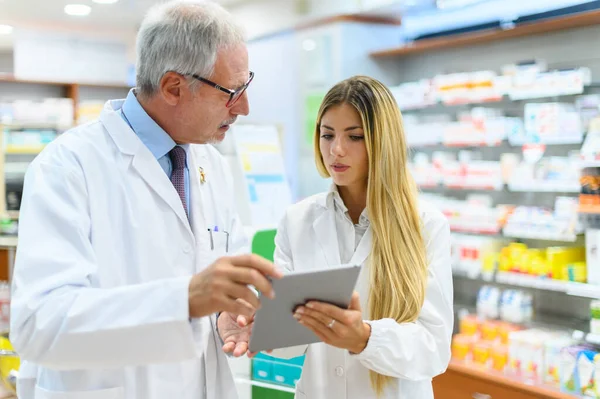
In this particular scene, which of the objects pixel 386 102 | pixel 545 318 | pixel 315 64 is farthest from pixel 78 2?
pixel 386 102

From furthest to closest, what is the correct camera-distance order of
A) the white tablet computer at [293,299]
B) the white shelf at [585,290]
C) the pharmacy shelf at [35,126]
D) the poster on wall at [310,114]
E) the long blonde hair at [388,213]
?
the pharmacy shelf at [35,126]
the poster on wall at [310,114]
the white shelf at [585,290]
the long blonde hair at [388,213]
the white tablet computer at [293,299]

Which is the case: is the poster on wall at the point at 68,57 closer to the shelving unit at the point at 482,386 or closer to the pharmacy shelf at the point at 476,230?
the pharmacy shelf at the point at 476,230

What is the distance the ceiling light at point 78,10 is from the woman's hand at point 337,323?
846 centimetres

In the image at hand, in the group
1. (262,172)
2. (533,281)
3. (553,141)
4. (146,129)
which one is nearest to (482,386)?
(533,281)

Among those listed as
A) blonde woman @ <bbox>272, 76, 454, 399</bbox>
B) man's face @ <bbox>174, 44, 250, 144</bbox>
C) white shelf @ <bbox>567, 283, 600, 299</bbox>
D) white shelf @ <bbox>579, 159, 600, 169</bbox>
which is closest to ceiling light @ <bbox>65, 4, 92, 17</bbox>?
white shelf @ <bbox>579, 159, 600, 169</bbox>

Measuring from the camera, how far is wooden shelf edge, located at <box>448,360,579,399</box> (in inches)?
153

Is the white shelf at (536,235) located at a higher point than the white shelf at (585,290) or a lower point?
higher

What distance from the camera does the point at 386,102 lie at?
7.38 feet

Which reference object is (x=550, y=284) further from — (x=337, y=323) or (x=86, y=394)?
(x=86, y=394)

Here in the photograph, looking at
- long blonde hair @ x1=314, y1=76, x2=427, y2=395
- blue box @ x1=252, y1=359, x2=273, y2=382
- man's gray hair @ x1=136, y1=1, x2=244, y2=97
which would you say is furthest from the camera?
blue box @ x1=252, y1=359, x2=273, y2=382

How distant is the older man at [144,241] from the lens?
4.69ft

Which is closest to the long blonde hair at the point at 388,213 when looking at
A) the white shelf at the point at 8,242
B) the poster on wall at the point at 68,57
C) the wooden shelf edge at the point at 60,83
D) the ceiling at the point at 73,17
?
the white shelf at the point at 8,242

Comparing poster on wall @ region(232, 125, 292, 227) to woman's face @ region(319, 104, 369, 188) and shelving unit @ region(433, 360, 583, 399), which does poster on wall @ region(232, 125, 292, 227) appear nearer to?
shelving unit @ region(433, 360, 583, 399)

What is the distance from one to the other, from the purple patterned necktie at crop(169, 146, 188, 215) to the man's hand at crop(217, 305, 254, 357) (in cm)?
35
